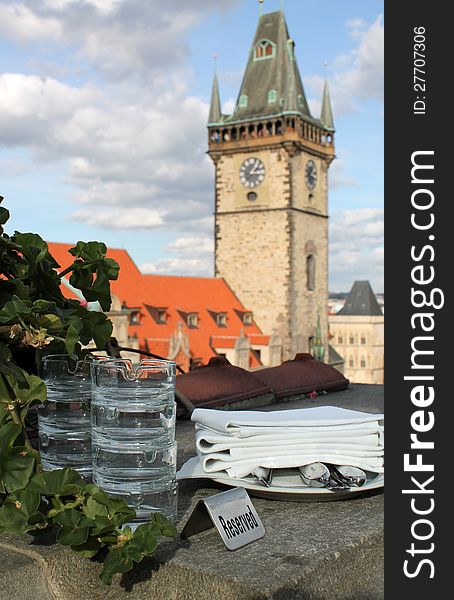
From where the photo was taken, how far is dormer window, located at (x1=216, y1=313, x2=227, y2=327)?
107 feet

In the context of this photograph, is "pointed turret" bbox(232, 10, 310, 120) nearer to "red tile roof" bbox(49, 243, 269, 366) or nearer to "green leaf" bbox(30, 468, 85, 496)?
"red tile roof" bbox(49, 243, 269, 366)

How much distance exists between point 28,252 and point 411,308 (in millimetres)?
727

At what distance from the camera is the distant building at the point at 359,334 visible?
56.3 meters

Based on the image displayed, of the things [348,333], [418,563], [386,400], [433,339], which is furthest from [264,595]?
[348,333]

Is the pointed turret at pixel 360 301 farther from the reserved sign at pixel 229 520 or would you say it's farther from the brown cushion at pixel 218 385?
the reserved sign at pixel 229 520

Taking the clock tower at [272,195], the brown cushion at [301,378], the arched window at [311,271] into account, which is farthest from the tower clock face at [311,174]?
the brown cushion at [301,378]

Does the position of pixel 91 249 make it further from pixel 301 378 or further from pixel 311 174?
pixel 311 174

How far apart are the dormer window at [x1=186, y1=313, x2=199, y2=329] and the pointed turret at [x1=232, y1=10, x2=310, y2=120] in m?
8.65

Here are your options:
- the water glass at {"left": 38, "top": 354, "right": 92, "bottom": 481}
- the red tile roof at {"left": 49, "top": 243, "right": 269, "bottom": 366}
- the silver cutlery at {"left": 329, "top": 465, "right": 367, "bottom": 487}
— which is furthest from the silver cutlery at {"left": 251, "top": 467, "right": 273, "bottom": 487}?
the red tile roof at {"left": 49, "top": 243, "right": 269, "bottom": 366}

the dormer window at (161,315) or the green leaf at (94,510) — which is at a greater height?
the dormer window at (161,315)

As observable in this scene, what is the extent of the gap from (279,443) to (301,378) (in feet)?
6.45

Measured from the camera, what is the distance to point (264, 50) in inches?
1366

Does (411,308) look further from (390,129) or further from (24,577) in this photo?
(24,577)

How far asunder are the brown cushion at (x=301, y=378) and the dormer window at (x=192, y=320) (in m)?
27.6
